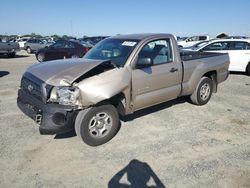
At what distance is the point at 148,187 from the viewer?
3160mm

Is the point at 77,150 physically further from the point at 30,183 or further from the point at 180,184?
the point at 180,184

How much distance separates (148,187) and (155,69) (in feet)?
7.83

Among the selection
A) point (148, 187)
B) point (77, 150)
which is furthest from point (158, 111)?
point (148, 187)

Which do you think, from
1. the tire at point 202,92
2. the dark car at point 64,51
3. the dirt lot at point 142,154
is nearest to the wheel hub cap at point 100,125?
the dirt lot at point 142,154

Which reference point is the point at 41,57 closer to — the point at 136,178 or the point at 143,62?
the point at 143,62

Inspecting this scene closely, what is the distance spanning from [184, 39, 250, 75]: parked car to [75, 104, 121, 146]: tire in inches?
313

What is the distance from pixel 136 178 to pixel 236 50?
358 inches

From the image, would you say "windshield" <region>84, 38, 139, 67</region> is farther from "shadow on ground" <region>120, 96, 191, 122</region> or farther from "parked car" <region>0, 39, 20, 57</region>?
→ "parked car" <region>0, 39, 20, 57</region>

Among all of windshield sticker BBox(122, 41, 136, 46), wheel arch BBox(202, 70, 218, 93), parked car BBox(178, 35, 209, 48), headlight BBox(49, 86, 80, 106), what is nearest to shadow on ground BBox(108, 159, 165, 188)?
headlight BBox(49, 86, 80, 106)

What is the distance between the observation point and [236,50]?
10.6 m

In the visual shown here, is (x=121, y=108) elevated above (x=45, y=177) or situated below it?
above

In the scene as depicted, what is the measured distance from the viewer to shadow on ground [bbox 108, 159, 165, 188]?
126 inches

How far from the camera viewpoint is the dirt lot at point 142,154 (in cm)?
332

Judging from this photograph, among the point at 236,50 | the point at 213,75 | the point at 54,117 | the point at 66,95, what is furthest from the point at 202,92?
the point at 236,50
